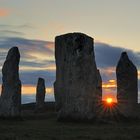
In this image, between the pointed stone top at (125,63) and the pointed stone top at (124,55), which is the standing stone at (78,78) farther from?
the pointed stone top at (124,55)

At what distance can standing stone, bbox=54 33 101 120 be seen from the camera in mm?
36250

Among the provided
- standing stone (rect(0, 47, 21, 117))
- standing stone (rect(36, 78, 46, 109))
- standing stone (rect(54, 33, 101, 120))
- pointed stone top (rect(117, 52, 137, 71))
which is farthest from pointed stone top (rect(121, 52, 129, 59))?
standing stone (rect(36, 78, 46, 109))

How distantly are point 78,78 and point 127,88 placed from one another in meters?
6.00

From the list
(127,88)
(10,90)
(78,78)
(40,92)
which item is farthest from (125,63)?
(40,92)

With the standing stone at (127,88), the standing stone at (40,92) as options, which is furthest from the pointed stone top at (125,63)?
the standing stone at (40,92)

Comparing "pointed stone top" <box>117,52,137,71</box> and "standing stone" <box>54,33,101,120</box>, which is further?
"pointed stone top" <box>117,52,137,71</box>

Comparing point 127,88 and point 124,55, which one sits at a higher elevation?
point 124,55

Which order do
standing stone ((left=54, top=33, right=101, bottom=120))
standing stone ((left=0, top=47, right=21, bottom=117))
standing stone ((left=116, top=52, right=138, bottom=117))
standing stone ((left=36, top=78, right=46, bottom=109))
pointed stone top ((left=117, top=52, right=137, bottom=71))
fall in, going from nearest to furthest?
standing stone ((left=54, top=33, right=101, bottom=120)), standing stone ((left=0, top=47, right=21, bottom=117)), standing stone ((left=116, top=52, right=138, bottom=117)), pointed stone top ((left=117, top=52, right=137, bottom=71)), standing stone ((left=36, top=78, right=46, bottom=109))

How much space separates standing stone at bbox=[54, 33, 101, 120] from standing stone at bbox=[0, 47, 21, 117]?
419cm

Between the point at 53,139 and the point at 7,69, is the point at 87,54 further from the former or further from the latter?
the point at 53,139

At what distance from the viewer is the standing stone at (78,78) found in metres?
36.2

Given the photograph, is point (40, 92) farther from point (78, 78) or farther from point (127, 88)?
point (78, 78)

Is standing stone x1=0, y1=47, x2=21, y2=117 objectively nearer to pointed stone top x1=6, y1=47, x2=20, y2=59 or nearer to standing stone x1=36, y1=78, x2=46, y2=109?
pointed stone top x1=6, y1=47, x2=20, y2=59

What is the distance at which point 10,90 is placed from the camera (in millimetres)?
39281
